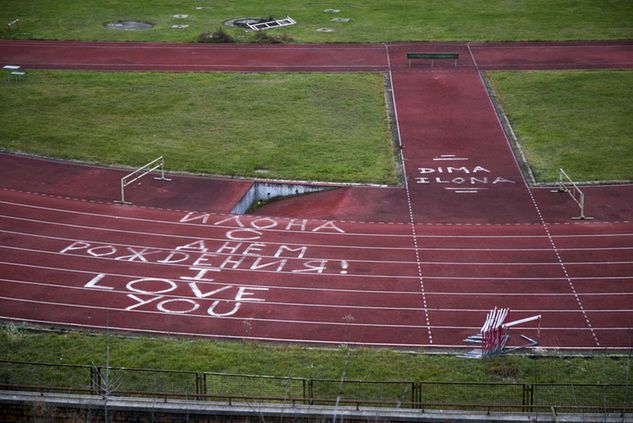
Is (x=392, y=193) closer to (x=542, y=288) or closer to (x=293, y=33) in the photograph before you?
(x=542, y=288)

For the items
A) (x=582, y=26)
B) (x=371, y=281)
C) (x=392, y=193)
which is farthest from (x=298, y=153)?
(x=582, y=26)

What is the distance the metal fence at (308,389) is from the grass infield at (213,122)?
621 inches

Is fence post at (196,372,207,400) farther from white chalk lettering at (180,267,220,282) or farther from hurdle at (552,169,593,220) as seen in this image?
hurdle at (552,169,593,220)

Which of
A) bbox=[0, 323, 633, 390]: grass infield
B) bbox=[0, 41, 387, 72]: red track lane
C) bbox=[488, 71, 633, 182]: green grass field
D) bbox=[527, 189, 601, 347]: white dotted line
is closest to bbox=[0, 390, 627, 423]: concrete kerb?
bbox=[0, 323, 633, 390]: grass infield

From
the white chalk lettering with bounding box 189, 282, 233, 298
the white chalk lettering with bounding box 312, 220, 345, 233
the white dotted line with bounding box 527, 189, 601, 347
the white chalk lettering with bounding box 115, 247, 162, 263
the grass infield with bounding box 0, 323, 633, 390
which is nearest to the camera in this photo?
the grass infield with bounding box 0, 323, 633, 390

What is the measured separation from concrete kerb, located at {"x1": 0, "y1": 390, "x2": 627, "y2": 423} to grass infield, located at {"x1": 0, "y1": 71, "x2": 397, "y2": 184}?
1755cm

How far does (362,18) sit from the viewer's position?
213 ft

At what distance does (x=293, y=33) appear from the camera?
201ft

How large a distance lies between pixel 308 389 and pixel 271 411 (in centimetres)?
183

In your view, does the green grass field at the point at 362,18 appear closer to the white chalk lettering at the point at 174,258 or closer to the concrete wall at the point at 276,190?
the concrete wall at the point at 276,190

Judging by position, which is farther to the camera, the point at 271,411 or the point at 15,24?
the point at 15,24

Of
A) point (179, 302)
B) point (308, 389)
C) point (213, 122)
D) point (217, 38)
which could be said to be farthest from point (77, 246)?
point (217, 38)

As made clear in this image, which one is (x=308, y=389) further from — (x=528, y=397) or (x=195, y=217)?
(x=195, y=217)

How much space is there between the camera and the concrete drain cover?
63031 millimetres
